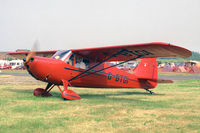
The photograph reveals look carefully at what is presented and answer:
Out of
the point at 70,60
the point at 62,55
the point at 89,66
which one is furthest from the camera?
the point at 89,66

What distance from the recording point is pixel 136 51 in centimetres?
938

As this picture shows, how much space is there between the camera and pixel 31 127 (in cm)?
462

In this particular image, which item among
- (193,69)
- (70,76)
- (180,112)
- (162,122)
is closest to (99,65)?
(70,76)

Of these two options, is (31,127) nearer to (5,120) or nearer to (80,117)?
(5,120)

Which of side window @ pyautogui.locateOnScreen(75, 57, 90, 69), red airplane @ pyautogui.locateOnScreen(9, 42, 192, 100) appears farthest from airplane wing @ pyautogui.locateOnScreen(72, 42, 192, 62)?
side window @ pyautogui.locateOnScreen(75, 57, 90, 69)

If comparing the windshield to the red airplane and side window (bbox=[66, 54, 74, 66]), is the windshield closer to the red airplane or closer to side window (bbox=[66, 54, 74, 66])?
the red airplane

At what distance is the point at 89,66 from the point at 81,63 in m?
0.45

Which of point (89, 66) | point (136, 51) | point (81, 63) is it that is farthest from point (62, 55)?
point (136, 51)

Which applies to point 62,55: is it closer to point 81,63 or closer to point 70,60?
point 70,60

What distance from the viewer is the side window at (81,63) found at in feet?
33.0

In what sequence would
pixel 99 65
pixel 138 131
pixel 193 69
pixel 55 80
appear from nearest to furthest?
pixel 138 131 → pixel 55 80 → pixel 99 65 → pixel 193 69

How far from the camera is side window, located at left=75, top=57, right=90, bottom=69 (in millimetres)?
10070

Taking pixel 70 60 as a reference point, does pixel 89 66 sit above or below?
below

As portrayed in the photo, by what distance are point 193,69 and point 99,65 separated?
3821 centimetres
